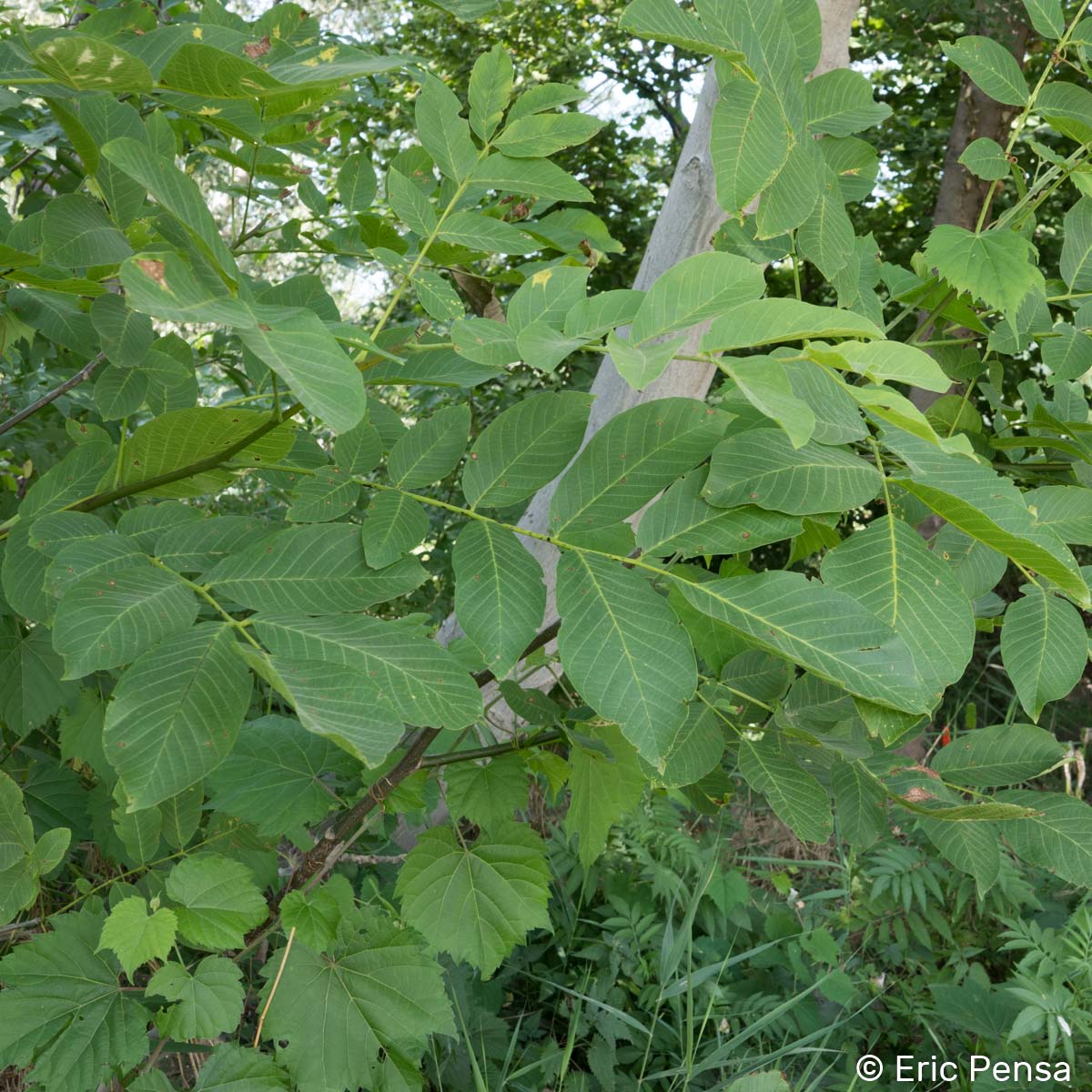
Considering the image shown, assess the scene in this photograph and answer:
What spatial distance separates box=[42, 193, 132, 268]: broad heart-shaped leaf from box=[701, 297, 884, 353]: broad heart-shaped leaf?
20.0 inches

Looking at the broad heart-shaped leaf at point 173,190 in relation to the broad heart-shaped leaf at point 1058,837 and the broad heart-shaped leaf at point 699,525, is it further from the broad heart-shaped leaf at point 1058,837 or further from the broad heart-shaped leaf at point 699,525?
the broad heart-shaped leaf at point 1058,837

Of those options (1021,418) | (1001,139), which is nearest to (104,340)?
(1021,418)

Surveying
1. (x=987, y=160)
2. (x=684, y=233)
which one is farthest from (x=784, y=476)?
(x=684, y=233)

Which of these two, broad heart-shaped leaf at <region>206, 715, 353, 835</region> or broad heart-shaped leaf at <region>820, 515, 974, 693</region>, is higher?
broad heart-shaped leaf at <region>820, 515, 974, 693</region>

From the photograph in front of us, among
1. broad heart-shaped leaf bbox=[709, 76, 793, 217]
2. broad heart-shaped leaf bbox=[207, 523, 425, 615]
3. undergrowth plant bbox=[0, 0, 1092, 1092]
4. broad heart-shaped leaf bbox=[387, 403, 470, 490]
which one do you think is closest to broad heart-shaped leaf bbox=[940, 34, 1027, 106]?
undergrowth plant bbox=[0, 0, 1092, 1092]

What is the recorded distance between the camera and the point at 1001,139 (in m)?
5.16

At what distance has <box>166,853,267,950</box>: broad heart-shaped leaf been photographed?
38.5 inches

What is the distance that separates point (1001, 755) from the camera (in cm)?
99

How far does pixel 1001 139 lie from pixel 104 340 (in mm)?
5511

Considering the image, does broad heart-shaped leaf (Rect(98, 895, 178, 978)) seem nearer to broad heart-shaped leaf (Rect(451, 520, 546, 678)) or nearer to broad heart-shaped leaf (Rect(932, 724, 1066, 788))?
broad heart-shaped leaf (Rect(451, 520, 546, 678))

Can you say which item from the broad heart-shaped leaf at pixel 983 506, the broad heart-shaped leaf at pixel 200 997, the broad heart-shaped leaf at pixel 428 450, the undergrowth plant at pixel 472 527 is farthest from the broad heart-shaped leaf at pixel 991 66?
the broad heart-shaped leaf at pixel 200 997

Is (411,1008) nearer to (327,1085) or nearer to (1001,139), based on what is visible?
(327,1085)

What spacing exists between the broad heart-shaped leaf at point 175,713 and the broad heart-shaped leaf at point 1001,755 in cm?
69

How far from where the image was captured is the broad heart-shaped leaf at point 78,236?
767 millimetres
